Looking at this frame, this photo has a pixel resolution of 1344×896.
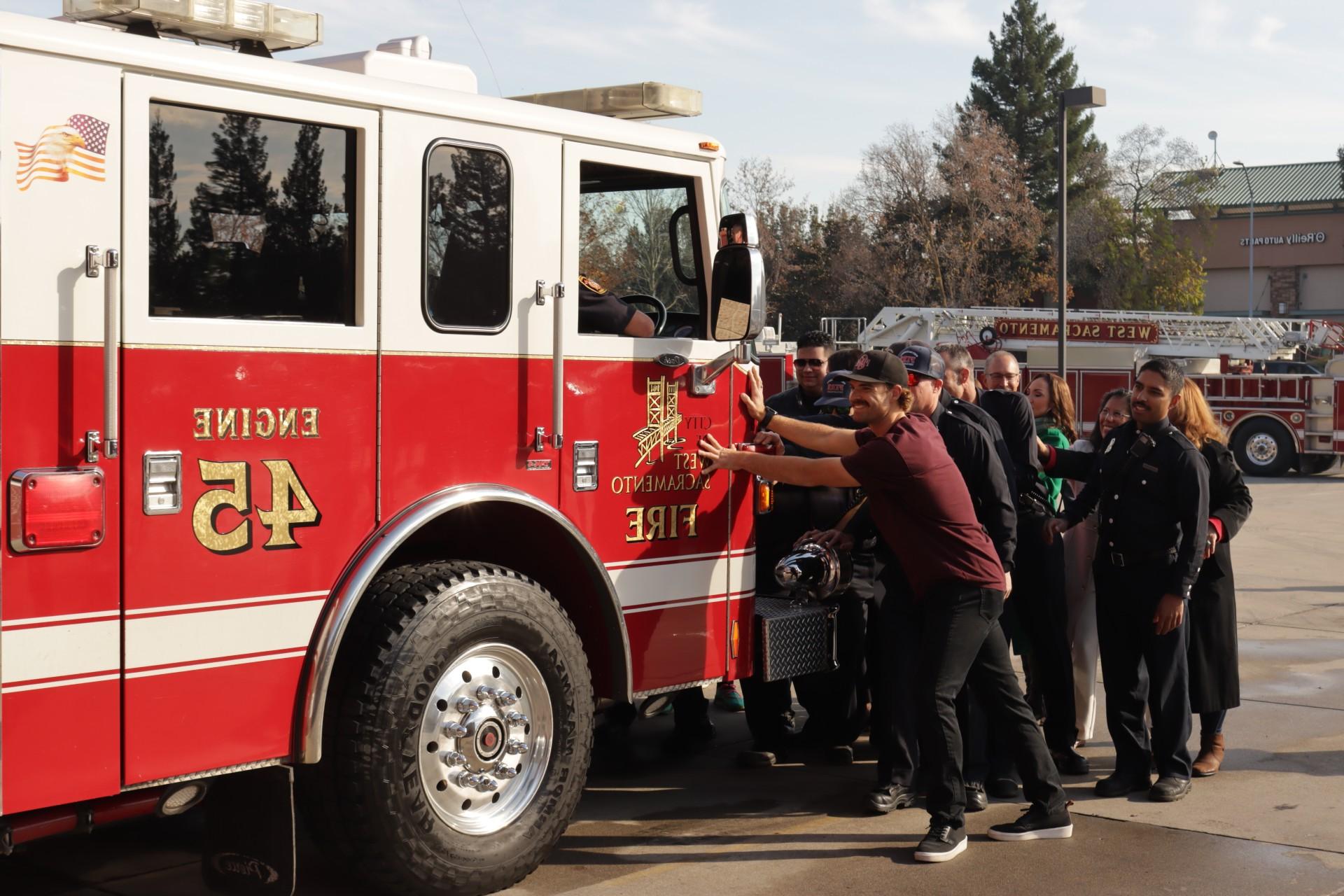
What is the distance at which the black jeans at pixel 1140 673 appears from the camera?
20.7 feet

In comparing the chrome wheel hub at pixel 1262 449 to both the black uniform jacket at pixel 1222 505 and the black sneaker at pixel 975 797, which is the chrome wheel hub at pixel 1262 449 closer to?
the black uniform jacket at pixel 1222 505

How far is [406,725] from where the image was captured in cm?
452

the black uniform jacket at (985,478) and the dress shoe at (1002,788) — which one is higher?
the black uniform jacket at (985,478)

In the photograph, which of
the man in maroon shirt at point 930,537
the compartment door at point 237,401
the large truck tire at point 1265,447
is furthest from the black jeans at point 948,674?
the large truck tire at point 1265,447

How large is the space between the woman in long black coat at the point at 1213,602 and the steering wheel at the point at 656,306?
2501 mm

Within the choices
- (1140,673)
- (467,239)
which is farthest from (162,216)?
(1140,673)

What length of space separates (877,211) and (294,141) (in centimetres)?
4797

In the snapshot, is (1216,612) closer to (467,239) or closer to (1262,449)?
(467,239)

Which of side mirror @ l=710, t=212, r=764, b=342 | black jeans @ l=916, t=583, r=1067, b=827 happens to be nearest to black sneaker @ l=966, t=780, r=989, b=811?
black jeans @ l=916, t=583, r=1067, b=827

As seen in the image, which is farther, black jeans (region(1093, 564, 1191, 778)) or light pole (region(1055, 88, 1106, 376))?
light pole (region(1055, 88, 1106, 376))

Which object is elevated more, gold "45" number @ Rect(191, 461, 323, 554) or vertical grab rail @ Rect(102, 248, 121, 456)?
vertical grab rail @ Rect(102, 248, 121, 456)

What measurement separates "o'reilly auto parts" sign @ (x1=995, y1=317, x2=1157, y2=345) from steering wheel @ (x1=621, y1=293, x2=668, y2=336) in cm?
2313

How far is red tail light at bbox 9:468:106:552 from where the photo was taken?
3686mm

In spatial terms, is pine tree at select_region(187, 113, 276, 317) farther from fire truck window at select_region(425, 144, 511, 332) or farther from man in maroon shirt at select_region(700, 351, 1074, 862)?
man in maroon shirt at select_region(700, 351, 1074, 862)
